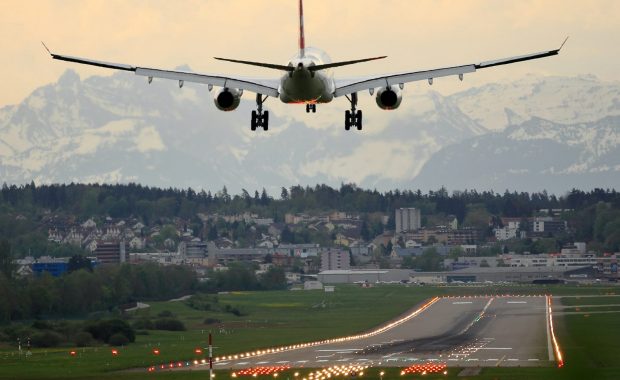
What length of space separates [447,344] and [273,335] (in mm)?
18879

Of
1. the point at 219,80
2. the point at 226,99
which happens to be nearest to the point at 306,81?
the point at 226,99

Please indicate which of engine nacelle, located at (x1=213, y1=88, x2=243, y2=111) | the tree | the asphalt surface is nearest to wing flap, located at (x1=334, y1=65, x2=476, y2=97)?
engine nacelle, located at (x1=213, y1=88, x2=243, y2=111)

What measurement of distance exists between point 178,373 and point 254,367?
21.4 feet

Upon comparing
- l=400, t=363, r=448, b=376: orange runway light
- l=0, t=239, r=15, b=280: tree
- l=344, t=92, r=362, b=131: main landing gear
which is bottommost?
l=400, t=363, r=448, b=376: orange runway light

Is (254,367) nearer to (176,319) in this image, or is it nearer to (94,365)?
(94,365)

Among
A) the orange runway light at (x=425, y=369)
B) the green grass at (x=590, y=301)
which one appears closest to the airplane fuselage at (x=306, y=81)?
the orange runway light at (x=425, y=369)

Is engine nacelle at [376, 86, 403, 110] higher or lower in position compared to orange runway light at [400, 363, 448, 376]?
higher

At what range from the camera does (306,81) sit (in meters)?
71.6

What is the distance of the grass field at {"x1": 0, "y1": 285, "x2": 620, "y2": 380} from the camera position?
101m

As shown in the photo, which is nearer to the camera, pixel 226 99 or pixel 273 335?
pixel 226 99

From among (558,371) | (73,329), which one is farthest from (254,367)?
(73,329)

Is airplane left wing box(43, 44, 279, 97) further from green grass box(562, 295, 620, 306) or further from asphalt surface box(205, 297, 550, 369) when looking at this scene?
green grass box(562, 295, 620, 306)

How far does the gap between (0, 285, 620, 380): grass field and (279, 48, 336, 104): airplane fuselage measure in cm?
1757

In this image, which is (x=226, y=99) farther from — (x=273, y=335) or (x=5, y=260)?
(x=5, y=260)
